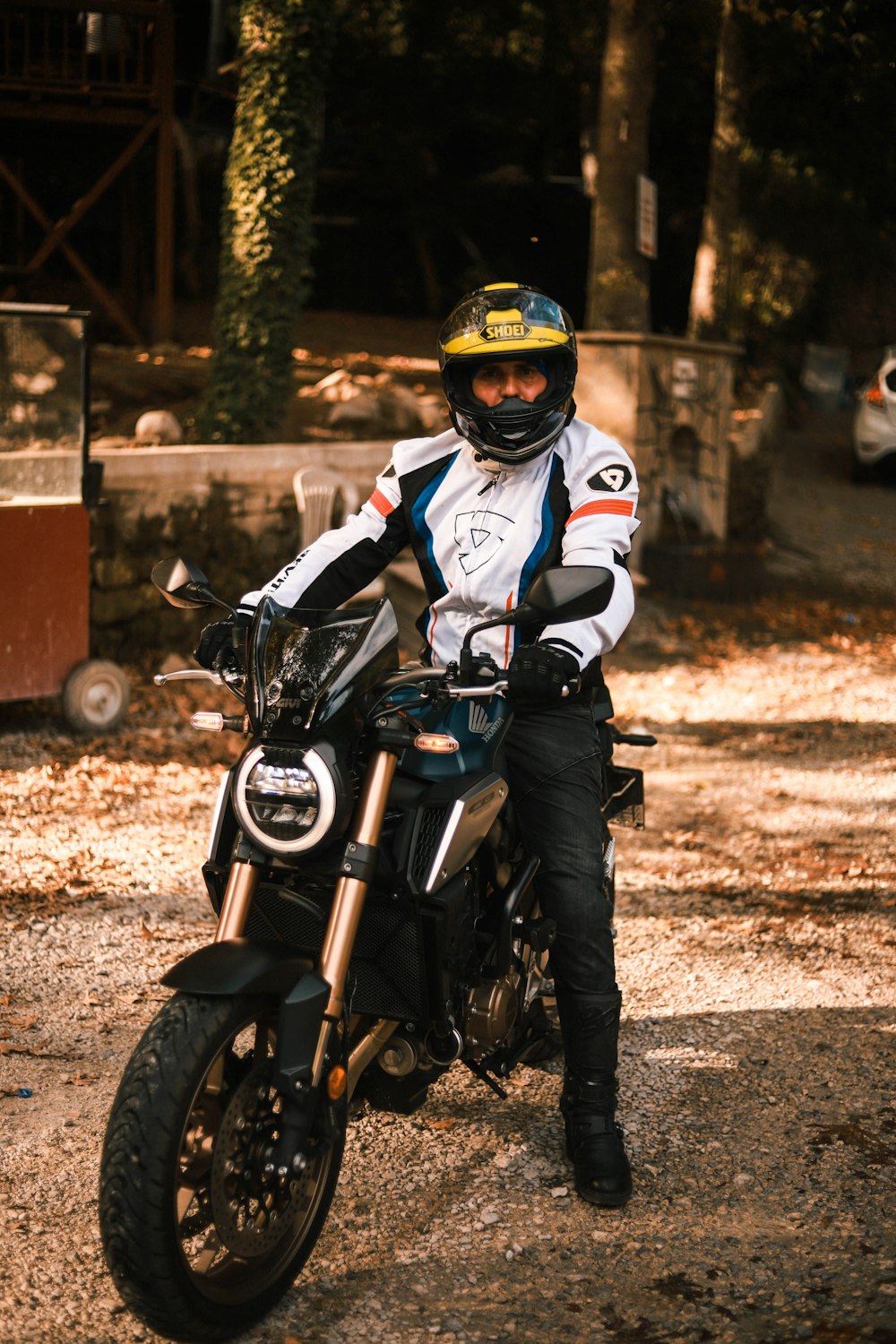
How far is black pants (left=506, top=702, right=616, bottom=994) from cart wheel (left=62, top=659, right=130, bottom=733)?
4.27m

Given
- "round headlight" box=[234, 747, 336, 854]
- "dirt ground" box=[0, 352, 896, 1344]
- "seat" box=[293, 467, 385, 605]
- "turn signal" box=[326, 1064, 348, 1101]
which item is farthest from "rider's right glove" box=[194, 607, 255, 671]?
"seat" box=[293, 467, 385, 605]

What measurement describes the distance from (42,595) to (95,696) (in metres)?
0.59

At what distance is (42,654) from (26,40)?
10490 mm

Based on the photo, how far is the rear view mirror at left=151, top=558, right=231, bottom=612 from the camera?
10.6 feet

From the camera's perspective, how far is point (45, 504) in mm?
7137

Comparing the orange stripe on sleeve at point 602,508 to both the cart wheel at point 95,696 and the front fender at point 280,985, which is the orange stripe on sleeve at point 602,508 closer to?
the front fender at point 280,985

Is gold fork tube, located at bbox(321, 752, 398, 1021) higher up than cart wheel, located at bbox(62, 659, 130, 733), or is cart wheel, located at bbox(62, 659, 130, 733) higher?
gold fork tube, located at bbox(321, 752, 398, 1021)

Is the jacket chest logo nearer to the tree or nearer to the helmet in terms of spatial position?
the helmet

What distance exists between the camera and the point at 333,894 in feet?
9.66

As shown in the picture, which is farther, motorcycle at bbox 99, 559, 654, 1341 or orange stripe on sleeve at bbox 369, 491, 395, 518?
orange stripe on sleeve at bbox 369, 491, 395, 518

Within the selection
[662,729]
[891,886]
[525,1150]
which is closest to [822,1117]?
[525,1150]

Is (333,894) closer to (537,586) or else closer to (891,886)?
(537,586)

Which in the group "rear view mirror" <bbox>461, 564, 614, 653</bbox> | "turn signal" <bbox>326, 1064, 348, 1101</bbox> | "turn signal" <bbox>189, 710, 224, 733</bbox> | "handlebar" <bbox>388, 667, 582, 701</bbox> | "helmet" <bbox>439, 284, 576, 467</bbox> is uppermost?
"helmet" <bbox>439, 284, 576, 467</bbox>

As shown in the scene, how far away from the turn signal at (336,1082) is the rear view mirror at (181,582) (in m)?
1.03
